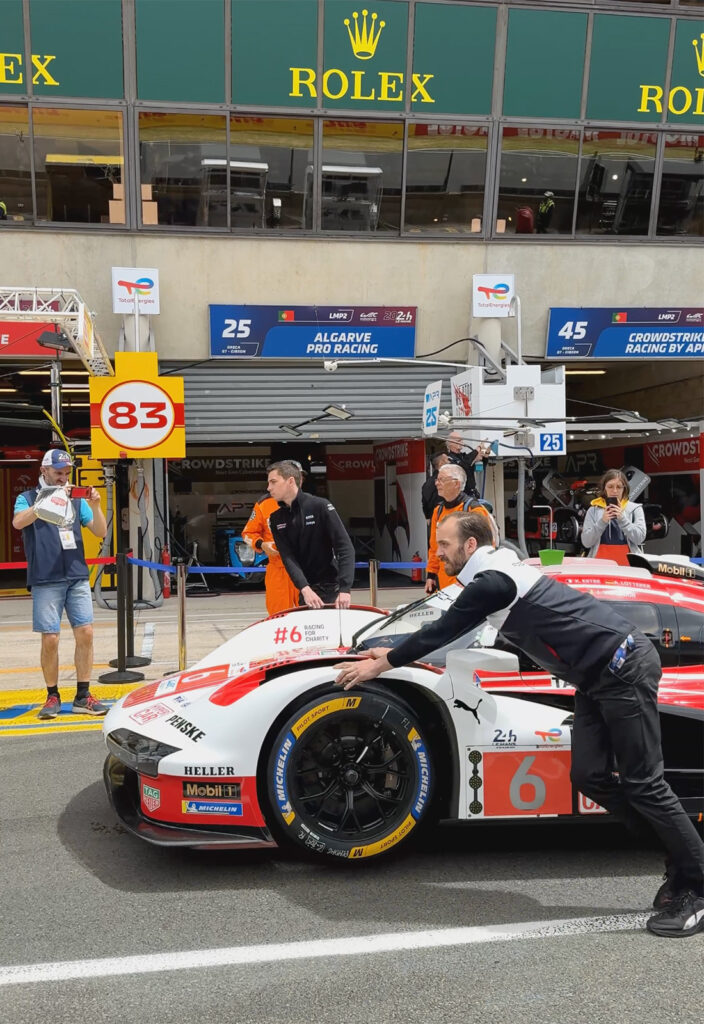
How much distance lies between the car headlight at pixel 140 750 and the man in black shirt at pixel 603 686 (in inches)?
41.3

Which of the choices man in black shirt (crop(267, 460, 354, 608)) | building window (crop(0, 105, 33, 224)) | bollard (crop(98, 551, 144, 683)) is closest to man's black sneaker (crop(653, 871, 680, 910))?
man in black shirt (crop(267, 460, 354, 608))

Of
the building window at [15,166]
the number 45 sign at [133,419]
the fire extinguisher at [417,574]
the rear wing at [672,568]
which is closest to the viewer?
the rear wing at [672,568]

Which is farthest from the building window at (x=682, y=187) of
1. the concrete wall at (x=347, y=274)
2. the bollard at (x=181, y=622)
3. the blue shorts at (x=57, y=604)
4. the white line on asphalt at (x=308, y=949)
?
the white line on asphalt at (x=308, y=949)

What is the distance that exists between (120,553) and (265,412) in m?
7.13

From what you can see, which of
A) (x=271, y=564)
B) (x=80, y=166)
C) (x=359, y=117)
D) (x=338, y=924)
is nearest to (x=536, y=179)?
(x=359, y=117)

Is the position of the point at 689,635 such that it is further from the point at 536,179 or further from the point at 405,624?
the point at 536,179

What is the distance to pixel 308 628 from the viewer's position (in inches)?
173

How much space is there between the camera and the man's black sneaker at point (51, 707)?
234 inches

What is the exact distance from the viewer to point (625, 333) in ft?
48.9

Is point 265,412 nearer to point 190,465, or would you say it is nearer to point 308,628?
point 190,465

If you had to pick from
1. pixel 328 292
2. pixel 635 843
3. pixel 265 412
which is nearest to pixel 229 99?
pixel 328 292

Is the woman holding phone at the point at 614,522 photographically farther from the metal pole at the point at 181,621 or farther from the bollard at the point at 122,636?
the bollard at the point at 122,636

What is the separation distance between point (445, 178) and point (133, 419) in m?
→ 6.56

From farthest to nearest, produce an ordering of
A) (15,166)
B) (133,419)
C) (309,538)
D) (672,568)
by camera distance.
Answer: (15,166) → (133,419) → (309,538) → (672,568)
